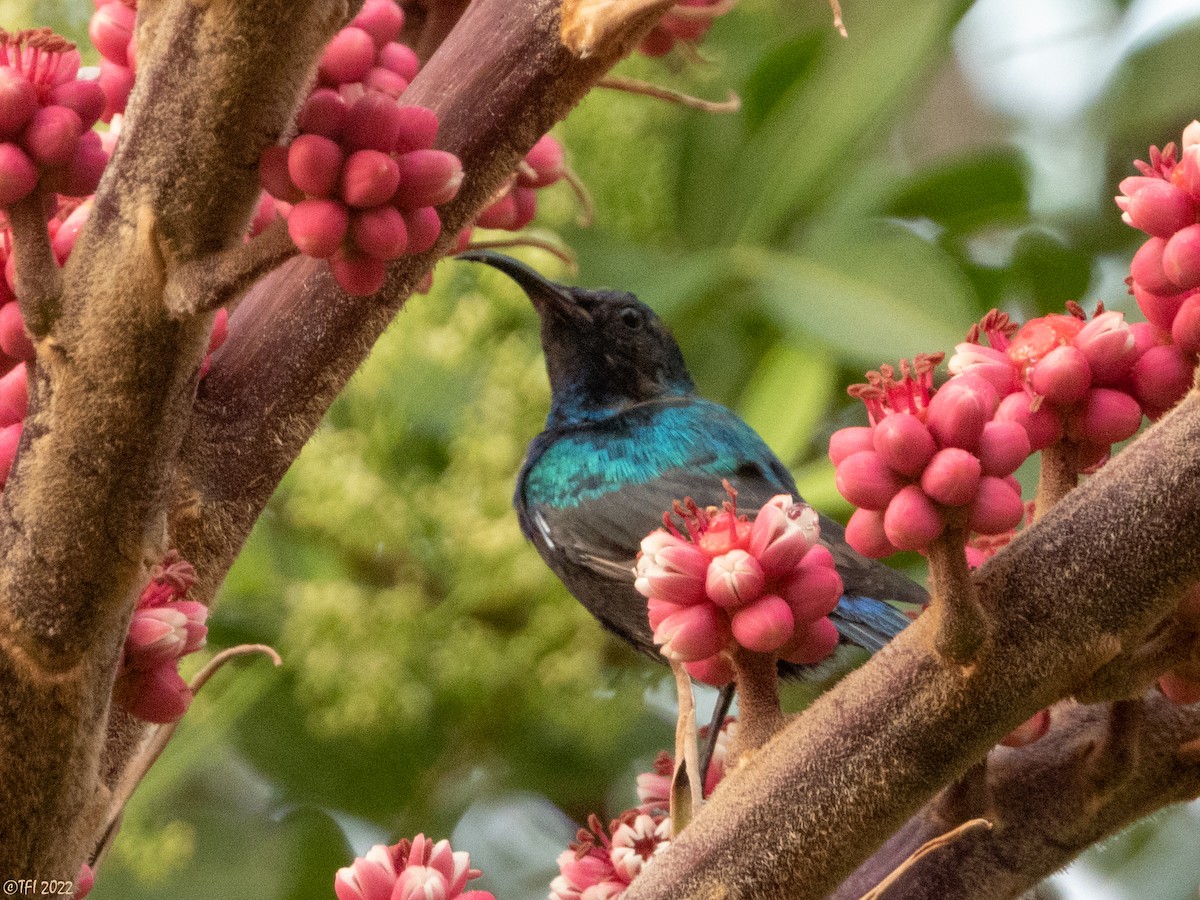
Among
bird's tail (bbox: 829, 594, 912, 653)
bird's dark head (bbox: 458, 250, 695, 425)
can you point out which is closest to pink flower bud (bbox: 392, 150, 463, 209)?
bird's tail (bbox: 829, 594, 912, 653)

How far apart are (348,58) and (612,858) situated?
1.59ft

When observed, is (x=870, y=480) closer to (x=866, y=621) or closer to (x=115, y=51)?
(x=115, y=51)

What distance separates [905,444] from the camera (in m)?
0.61

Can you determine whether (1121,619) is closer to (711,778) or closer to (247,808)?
(711,778)

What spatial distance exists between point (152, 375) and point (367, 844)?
2.74ft

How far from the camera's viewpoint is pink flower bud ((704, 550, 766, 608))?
658 millimetres

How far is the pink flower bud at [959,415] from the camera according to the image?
61 cm

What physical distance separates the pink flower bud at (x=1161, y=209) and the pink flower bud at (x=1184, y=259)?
0.01 metres

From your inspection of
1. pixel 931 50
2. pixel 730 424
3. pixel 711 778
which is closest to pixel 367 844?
pixel 711 778

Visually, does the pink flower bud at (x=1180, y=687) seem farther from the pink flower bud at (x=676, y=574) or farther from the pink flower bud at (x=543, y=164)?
the pink flower bud at (x=543, y=164)

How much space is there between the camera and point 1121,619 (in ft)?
2.00

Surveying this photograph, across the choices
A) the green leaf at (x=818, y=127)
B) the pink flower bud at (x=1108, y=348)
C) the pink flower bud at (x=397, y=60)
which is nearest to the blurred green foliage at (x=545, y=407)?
the green leaf at (x=818, y=127)

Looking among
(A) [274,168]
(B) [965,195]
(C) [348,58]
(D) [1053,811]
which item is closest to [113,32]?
(C) [348,58]

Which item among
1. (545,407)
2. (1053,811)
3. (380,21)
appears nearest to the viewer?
(1053,811)
